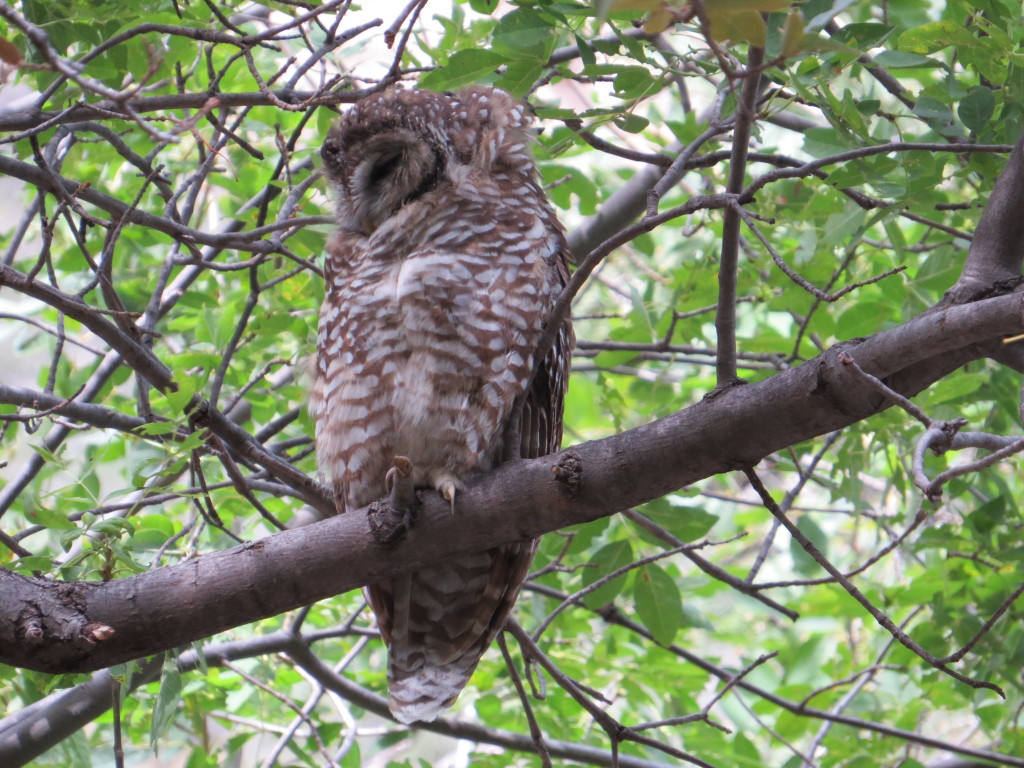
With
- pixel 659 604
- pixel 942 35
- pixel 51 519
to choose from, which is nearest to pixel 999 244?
pixel 942 35

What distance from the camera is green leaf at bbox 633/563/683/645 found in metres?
2.87

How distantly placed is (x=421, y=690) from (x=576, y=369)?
1695 millimetres

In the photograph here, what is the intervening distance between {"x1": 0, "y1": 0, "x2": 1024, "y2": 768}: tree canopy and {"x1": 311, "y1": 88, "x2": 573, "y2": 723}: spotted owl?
5.4 inches

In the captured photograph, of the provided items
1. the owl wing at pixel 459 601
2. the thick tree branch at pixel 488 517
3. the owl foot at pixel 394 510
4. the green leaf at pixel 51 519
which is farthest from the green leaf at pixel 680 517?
the green leaf at pixel 51 519

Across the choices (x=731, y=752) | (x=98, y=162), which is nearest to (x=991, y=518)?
(x=731, y=752)

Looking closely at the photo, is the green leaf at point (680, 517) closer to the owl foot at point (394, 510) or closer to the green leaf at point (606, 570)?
the green leaf at point (606, 570)

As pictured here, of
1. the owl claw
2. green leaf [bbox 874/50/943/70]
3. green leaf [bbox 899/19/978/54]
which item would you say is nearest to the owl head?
the owl claw

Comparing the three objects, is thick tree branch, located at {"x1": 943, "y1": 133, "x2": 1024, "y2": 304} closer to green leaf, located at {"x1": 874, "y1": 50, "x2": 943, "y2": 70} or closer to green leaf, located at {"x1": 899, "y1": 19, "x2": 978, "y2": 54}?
green leaf, located at {"x1": 899, "y1": 19, "x2": 978, "y2": 54}

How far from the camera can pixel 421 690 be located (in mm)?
2727

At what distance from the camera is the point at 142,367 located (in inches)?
85.6

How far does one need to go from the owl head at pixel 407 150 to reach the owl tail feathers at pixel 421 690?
119 cm

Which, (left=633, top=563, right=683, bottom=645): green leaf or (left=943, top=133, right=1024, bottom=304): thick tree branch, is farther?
(left=633, top=563, right=683, bottom=645): green leaf

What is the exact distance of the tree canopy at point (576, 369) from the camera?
71.0 inches

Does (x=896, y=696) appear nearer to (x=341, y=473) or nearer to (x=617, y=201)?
(x=617, y=201)
